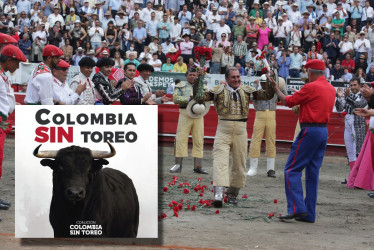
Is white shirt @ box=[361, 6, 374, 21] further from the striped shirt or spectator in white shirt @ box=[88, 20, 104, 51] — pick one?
spectator in white shirt @ box=[88, 20, 104, 51]

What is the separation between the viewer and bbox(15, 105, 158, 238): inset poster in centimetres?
654

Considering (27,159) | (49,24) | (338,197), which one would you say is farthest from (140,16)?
(27,159)

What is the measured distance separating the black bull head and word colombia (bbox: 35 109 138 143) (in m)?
0.08

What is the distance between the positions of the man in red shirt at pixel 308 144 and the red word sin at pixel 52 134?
357 centimetres

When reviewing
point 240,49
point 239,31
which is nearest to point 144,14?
point 239,31

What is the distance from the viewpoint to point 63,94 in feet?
32.9

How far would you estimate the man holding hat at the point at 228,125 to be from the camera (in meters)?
10.1

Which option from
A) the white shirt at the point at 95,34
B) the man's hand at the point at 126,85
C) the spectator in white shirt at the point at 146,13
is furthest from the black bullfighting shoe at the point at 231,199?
the spectator in white shirt at the point at 146,13

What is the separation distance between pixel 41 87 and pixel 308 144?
10.6 ft

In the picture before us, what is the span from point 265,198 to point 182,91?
319cm

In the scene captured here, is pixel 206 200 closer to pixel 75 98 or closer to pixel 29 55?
pixel 75 98

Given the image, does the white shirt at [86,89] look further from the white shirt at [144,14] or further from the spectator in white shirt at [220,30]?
the white shirt at [144,14]

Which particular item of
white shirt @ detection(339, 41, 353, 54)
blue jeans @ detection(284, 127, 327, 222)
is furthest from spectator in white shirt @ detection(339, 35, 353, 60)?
blue jeans @ detection(284, 127, 327, 222)

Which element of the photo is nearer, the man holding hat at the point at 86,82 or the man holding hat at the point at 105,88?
the man holding hat at the point at 86,82
